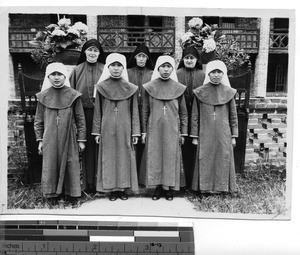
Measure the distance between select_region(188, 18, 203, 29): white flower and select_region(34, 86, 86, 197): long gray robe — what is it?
0.68 meters

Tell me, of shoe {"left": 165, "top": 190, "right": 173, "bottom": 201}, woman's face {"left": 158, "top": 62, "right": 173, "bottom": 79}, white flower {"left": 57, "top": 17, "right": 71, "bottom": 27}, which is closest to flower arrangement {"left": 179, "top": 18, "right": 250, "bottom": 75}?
woman's face {"left": 158, "top": 62, "right": 173, "bottom": 79}

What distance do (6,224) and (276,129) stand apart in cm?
152

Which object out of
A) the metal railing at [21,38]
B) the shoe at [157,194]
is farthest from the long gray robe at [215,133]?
the metal railing at [21,38]

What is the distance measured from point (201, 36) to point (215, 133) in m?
0.51

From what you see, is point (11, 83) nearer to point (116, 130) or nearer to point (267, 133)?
point (116, 130)

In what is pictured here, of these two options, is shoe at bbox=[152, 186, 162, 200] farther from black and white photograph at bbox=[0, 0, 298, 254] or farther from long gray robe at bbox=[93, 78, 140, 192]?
long gray robe at bbox=[93, 78, 140, 192]

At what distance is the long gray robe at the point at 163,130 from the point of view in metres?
2.05

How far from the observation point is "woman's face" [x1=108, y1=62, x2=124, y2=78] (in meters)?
2.03

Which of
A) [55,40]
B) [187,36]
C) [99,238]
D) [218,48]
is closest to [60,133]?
[55,40]

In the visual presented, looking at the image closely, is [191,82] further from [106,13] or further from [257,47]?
[106,13]

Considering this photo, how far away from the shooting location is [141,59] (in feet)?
6.71

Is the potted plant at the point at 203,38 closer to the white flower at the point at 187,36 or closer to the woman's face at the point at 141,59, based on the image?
the white flower at the point at 187,36

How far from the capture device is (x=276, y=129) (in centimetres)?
210

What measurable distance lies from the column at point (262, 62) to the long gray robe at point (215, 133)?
14 centimetres
